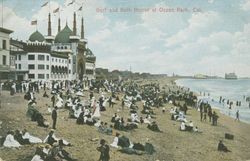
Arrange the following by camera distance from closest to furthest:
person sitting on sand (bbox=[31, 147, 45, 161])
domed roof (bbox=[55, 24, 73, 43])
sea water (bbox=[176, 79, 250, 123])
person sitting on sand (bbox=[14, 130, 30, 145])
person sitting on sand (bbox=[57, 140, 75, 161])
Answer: person sitting on sand (bbox=[31, 147, 45, 161])
person sitting on sand (bbox=[57, 140, 75, 161])
person sitting on sand (bbox=[14, 130, 30, 145])
sea water (bbox=[176, 79, 250, 123])
domed roof (bbox=[55, 24, 73, 43])

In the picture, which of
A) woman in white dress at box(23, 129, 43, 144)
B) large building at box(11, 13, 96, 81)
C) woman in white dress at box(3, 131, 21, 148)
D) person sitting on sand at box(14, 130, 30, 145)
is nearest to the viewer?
woman in white dress at box(3, 131, 21, 148)

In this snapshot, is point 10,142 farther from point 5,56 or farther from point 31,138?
point 5,56

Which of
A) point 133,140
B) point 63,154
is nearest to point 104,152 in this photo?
point 63,154

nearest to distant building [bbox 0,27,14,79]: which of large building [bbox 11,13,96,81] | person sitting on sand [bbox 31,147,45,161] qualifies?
large building [bbox 11,13,96,81]

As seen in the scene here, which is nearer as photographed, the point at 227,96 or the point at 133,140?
the point at 133,140

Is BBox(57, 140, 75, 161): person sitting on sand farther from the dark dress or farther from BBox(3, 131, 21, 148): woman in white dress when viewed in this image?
BBox(3, 131, 21, 148): woman in white dress

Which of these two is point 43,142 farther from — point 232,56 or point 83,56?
point 83,56

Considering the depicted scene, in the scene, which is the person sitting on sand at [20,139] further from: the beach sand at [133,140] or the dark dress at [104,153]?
the dark dress at [104,153]

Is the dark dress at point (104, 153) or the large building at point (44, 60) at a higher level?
the large building at point (44, 60)

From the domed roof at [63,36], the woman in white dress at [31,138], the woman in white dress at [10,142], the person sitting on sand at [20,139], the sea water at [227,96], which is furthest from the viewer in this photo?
the domed roof at [63,36]

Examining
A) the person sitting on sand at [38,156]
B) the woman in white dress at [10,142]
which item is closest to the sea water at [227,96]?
the woman in white dress at [10,142]

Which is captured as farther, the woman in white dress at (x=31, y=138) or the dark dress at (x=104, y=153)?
the woman in white dress at (x=31, y=138)
